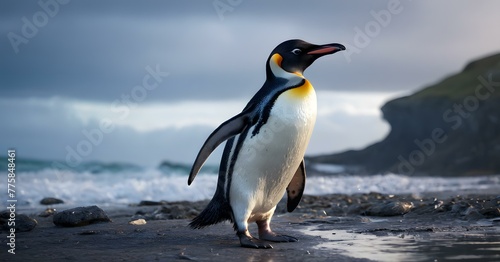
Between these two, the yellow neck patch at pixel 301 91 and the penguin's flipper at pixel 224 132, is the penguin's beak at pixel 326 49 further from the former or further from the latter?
the penguin's flipper at pixel 224 132

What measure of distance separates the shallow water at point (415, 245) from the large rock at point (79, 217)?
232cm

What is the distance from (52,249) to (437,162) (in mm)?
39107

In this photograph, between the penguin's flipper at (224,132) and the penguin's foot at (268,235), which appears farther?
the penguin's foot at (268,235)

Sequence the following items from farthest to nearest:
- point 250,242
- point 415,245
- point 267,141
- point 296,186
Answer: point 296,186 < point 267,141 < point 250,242 < point 415,245

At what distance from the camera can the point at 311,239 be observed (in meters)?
6.09

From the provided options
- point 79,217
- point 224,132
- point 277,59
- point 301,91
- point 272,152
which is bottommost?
point 79,217

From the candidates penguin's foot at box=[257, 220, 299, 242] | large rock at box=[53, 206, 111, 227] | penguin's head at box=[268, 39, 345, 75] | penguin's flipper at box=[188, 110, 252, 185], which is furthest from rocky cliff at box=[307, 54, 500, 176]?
penguin's flipper at box=[188, 110, 252, 185]

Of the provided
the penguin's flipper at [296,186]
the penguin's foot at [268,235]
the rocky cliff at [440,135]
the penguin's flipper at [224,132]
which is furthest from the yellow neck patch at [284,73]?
the rocky cliff at [440,135]

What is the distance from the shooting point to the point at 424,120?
1969 inches

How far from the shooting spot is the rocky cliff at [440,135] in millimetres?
42188

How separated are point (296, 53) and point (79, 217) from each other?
3.03 m

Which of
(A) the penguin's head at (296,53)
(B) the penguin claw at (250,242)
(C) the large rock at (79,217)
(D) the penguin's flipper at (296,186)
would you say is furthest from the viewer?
(C) the large rock at (79,217)

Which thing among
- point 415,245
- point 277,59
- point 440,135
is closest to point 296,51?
point 277,59

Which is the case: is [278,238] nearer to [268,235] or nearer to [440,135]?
[268,235]
